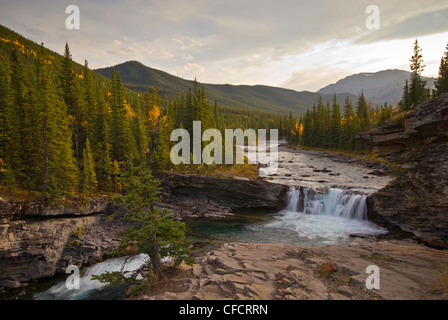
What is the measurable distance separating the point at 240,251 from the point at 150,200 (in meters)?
8.76

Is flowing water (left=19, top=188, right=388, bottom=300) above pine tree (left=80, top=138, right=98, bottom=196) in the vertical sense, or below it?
below

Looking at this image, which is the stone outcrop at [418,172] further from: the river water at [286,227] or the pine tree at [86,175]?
the pine tree at [86,175]

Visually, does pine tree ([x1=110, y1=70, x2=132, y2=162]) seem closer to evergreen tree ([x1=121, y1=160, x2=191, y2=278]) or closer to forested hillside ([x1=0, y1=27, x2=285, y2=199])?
forested hillside ([x1=0, y1=27, x2=285, y2=199])

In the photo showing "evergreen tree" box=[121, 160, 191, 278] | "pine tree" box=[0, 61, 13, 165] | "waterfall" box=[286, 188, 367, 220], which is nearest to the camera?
"evergreen tree" box=[121, 160, 191, 278]

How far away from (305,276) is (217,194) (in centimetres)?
2639

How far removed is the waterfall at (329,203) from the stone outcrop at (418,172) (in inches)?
85.6

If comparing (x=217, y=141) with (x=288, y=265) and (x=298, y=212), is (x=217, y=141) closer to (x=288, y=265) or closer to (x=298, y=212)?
(x=298, y=212)

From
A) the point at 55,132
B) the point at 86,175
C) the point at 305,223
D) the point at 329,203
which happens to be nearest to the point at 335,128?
the point at 329,203

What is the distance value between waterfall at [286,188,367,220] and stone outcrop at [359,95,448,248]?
7.13 feet

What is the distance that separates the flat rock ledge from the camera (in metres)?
10.1

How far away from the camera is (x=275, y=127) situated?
5674 inches

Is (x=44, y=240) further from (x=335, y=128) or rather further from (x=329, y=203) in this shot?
(x=335, y=128)

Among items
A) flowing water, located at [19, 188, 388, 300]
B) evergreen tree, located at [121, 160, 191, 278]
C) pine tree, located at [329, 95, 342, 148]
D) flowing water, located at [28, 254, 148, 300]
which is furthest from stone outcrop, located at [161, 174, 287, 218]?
pine tree, located at [329, 95, 342, 148]

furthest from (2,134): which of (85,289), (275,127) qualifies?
(275,127)
